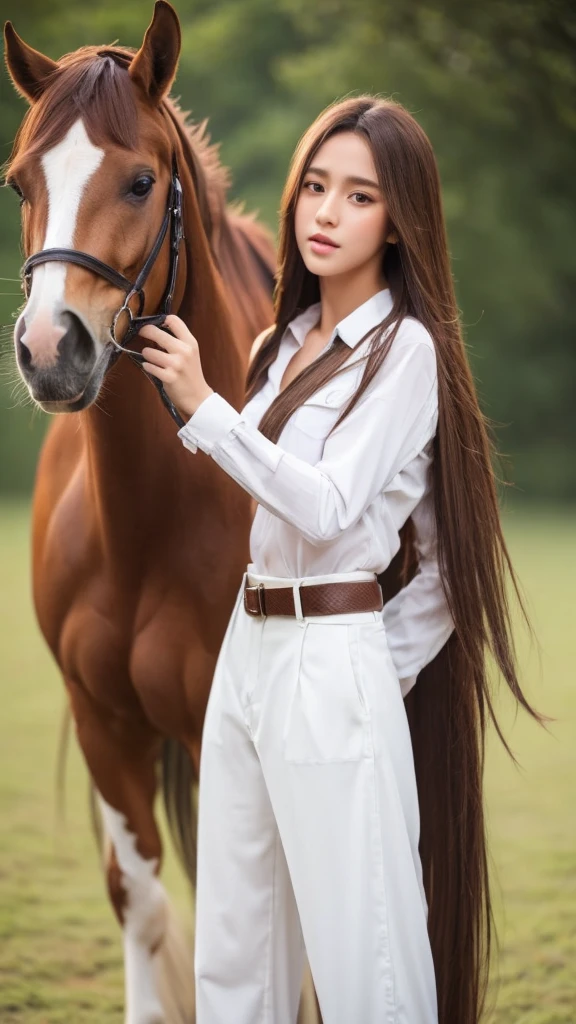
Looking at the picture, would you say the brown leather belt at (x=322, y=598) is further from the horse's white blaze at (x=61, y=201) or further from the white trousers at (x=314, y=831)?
the horse's white blaze at (x=61, y=201)

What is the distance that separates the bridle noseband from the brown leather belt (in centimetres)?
24

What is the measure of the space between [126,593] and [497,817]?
2154mm

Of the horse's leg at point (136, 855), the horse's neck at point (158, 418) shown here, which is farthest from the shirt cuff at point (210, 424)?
the horse's leg at point (136, 855)

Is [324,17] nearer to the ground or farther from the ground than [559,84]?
farther from the ground

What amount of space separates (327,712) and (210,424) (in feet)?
1.19

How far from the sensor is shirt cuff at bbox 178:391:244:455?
1.24m

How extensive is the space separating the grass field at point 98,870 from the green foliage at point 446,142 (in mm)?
3925

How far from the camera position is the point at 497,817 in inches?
138

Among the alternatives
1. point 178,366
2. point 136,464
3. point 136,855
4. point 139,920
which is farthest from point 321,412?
A: point 139,920

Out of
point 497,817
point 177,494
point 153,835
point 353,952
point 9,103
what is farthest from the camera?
point 9,103

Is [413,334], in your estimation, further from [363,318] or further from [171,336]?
[171,336]

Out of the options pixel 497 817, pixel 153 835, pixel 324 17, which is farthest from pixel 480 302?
pixel 153 835

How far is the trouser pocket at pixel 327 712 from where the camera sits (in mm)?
1305

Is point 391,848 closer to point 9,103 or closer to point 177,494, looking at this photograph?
point 177,494
